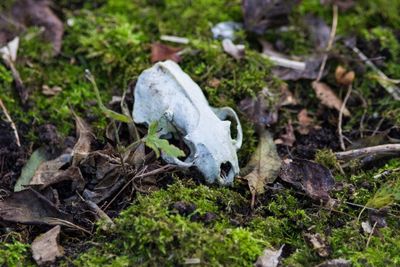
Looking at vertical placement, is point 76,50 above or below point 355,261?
above

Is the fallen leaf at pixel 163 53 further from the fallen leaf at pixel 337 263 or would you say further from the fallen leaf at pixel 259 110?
the fallen leaf at pixel 337 263

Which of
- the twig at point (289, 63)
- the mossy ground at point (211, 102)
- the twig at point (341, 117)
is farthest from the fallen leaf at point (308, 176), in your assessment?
the twig at point (289, 63)

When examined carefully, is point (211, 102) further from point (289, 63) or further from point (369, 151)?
point (369, 151)

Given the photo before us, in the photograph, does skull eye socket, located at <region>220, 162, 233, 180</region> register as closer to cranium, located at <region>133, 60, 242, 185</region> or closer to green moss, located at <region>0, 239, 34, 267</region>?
cranium, located at <region>133, 60, 242, 185</region>

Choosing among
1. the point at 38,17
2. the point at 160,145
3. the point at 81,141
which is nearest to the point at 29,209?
A: the point at 81,141

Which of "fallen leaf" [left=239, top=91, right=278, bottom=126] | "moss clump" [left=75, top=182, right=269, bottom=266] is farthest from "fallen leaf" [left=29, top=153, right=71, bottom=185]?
"fallen leaf" [left=239, top=91, right=278, bottom=126]

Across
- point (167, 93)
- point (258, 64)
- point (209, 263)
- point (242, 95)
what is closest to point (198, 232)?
point (209, 263)

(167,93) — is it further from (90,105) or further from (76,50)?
(76,50)
